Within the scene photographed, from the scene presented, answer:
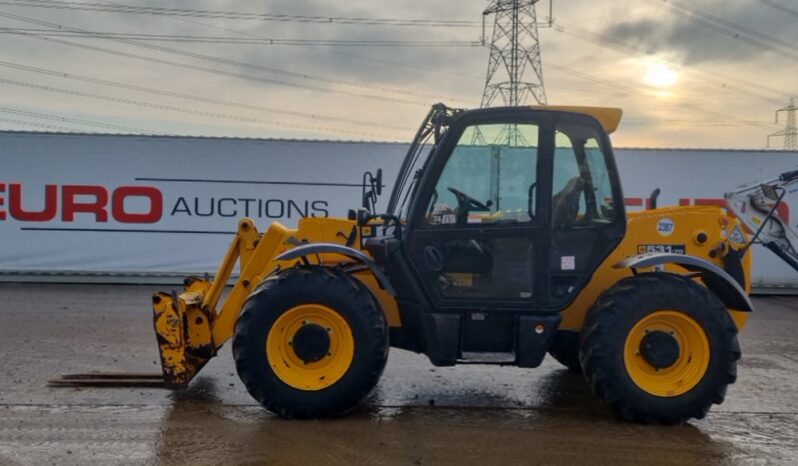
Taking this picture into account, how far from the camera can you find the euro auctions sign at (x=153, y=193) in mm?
13570

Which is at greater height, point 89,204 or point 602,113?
point 602,113

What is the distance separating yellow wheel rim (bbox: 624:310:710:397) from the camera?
5.34 metres

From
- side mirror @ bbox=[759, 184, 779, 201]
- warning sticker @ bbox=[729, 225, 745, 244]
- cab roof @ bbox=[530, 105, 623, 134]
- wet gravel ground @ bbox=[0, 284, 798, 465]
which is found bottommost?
wet gravel ground @ bbox=[0, 284, 798, 465]

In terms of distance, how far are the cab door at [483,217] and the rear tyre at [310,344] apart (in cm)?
59

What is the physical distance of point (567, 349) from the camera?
664 cm

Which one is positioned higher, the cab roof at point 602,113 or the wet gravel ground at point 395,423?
the cab roof at point 602,113

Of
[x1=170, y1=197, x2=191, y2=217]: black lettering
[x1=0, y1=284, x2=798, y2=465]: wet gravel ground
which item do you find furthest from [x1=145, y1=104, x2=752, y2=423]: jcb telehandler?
[x1=170, y1=197, x2=191, y2=217]: black lettering

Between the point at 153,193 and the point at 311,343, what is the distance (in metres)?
9.43

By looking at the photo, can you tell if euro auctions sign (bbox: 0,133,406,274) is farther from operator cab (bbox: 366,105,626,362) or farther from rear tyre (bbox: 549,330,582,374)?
operator cab (bbox: 366,105,626,362)

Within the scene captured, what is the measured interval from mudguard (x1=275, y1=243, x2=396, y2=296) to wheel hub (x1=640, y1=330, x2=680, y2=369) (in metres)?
1.90

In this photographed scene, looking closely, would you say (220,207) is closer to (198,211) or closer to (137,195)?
(198,211)

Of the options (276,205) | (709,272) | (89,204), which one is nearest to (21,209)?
(89,204)

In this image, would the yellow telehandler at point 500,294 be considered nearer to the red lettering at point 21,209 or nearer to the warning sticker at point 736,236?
the warning sticker at point 736,236

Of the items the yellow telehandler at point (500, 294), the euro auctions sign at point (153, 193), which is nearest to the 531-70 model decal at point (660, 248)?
the yellow telehandler at point (500, 294)
